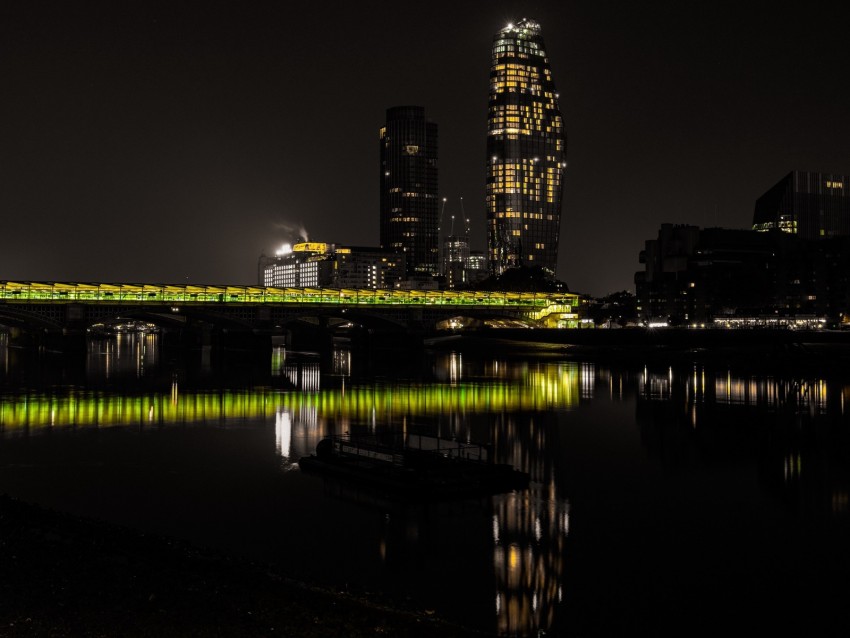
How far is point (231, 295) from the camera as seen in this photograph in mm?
125812

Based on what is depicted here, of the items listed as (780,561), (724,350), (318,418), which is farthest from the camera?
(724,350)

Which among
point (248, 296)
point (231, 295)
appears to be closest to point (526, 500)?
point (248, 296)

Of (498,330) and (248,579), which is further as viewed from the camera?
(498,330)

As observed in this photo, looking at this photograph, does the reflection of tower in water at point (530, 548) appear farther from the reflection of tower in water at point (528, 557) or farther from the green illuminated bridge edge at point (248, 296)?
the green illuminated bridge edge at point (248, 296)

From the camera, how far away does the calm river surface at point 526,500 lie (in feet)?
56.8

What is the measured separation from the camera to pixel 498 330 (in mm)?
138250

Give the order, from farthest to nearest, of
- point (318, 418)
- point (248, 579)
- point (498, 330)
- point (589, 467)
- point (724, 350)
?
point (498, 330) → point (724, 350) → point (318, 418) → point (589, 467) → point (248, 579)

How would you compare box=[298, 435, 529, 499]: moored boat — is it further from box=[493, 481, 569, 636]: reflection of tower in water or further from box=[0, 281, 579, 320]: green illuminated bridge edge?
box=[0, 281, 579, 320]: green illuminated bridge edge

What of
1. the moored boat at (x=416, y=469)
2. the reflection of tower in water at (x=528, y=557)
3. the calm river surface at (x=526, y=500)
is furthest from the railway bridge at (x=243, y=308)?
the reflection of tower in water at (x=528, y=557)

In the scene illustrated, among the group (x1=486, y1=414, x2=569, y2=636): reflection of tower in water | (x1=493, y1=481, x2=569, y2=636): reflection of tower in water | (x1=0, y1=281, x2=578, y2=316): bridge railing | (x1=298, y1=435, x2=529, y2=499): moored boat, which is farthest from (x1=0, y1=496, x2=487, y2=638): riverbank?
(x1=0, y1=281, x2=578, y2=316): bridge railing

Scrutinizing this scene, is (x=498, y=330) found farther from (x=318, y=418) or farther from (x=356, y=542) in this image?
(x=356, y=542)

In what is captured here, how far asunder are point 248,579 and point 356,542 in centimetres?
430

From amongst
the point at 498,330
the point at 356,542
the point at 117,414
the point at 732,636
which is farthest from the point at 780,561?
the point at 498,330

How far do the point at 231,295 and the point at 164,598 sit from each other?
372 ft
